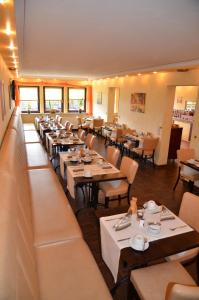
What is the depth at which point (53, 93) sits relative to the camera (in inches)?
471

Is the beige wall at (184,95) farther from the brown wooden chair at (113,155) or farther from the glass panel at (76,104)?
the brown wooden chair at (113,155)

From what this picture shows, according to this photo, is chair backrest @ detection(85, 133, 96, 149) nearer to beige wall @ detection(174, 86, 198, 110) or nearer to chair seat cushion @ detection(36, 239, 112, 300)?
chair seat cushion @ detection(36, 239, 112, 300)

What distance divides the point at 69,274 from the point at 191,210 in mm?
1517

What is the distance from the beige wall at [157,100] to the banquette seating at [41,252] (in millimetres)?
4289

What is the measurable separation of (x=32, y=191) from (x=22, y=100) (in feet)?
31.0

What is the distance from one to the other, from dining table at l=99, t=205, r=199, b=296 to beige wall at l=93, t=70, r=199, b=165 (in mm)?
4061

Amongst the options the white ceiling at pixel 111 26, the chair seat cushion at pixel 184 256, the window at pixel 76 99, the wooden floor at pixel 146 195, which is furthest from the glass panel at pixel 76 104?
the chair seat cushion at pixel 184 256

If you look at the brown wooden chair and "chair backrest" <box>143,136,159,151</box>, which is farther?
"chair backrest" <box>143,136,159,151</box>

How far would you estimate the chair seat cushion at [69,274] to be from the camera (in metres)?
1.72

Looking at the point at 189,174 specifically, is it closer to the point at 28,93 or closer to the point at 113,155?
the point at 113,155

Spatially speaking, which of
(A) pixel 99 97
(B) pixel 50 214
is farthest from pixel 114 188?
(A) pixel 99 97

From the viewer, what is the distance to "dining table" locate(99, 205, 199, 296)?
5.90ft

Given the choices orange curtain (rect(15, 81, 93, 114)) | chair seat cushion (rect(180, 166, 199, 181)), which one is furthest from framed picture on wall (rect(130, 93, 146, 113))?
orange curtain (rect(15, 81, 93, 114))

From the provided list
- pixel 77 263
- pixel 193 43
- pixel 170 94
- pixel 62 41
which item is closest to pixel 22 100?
pixel 170 94
